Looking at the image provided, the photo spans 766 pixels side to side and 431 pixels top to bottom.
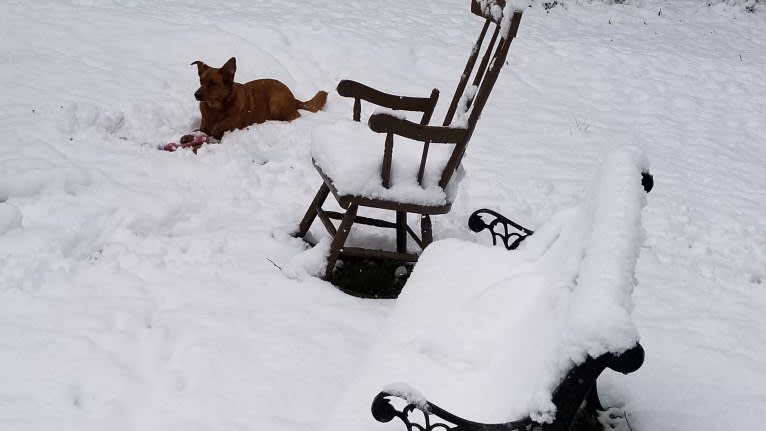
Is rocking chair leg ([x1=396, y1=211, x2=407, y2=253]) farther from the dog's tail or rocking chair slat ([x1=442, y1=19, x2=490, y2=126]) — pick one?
the dog's tail

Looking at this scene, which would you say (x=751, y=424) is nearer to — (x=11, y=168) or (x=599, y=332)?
(x=599, y=332)

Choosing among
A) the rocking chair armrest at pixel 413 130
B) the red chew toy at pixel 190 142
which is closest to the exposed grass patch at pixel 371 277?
the rocking chair armrest at pixel 413 130

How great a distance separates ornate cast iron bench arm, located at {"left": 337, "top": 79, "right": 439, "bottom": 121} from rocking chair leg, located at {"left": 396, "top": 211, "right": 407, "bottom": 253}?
0.56 meters

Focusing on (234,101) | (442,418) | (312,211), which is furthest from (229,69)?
(442,418)

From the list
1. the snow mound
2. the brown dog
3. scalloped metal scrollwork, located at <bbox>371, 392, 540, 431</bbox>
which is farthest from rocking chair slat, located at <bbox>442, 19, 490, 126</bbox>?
the snow mound

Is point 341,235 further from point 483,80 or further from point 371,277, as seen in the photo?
point 483,80

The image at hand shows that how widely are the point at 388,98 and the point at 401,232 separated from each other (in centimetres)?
72

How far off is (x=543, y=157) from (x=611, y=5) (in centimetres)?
553

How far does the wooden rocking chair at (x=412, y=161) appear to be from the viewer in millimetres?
3090

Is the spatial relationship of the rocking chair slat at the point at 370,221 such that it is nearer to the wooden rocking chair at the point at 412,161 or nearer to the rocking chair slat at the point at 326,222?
the wooden rocking chair at the point at 412,161

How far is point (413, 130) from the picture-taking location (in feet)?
10.1

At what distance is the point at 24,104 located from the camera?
4.75m

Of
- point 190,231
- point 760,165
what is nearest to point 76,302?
point 190,231

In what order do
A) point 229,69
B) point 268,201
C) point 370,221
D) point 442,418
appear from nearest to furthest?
point 442,418 < point 370,221 < point 268,201 < point 229,69
